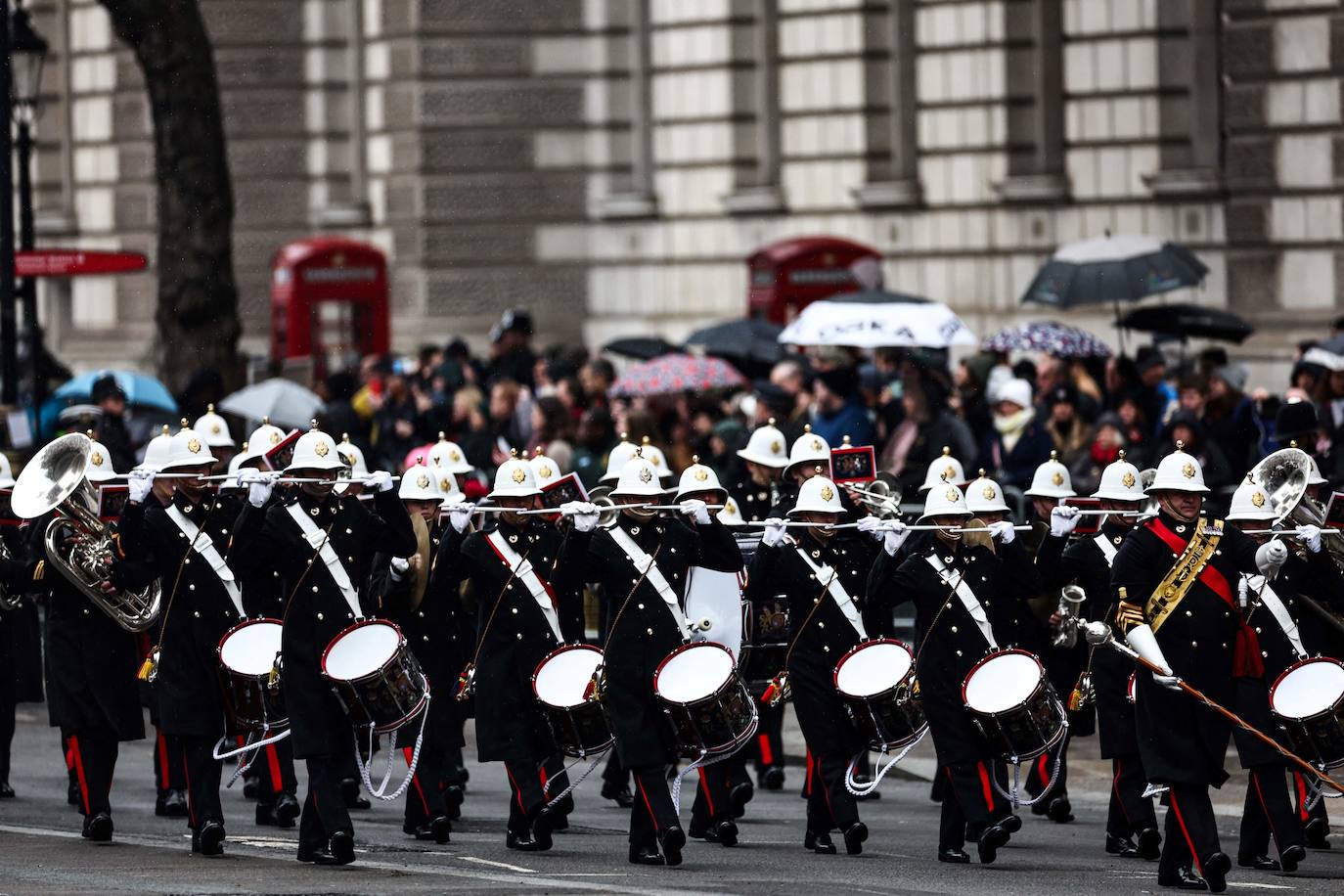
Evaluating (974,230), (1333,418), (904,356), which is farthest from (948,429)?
(974,230)

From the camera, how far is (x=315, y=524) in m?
14.6

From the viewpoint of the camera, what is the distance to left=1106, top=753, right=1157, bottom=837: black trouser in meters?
14.6

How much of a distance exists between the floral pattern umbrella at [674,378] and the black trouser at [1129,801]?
7.74 metres

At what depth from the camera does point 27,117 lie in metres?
24.7

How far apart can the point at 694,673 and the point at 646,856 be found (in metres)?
0.84

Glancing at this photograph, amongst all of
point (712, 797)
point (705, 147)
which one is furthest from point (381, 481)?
point (705, 147)

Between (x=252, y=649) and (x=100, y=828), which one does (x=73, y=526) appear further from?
(x=100, y=828)

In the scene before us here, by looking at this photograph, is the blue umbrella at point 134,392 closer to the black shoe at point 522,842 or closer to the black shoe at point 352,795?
the black shoe at point 352,795

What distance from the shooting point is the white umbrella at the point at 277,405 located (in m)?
23.4

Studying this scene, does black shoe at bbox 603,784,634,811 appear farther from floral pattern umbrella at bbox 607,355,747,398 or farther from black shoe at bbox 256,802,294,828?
floral pattern umbrella at bbox 607,355,747,398

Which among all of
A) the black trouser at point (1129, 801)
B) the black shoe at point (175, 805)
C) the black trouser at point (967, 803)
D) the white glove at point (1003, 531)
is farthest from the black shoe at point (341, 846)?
the black trouser at point (1129, 801)

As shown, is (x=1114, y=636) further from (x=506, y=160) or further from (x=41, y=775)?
(x=506, y=160)

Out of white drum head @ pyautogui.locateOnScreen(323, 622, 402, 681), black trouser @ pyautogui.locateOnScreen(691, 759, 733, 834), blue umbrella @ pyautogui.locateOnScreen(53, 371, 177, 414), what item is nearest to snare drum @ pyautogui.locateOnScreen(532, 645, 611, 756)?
black trouser @ pyautogui.locateOnScreen(691, 759, 733, 834)

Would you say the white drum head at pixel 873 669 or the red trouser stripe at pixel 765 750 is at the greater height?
the white drum head at pixel 873 669
